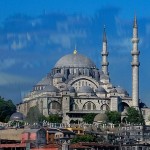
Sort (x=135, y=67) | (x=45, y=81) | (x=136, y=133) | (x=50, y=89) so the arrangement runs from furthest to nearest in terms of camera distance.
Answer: (x=45, y=81) → (x=50, y=89) → (x=135, y=67) → (x=136, y=133)

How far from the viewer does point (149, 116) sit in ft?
321

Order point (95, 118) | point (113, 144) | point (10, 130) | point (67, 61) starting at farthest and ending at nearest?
point (67, 61), point (95, 118), point (10, 130), point (113, 144)

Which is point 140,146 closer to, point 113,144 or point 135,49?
point 113,144

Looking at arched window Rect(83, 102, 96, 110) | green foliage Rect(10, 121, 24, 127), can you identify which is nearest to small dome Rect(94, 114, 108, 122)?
arched window Rect(83, 102, 96, 110)

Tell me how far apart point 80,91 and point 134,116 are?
349 inches

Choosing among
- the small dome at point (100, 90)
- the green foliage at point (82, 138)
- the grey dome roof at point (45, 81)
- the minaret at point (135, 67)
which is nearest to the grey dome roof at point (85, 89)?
the small dome at point (100, 90)

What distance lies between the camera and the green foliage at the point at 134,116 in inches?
3629

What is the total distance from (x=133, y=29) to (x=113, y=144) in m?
28.5

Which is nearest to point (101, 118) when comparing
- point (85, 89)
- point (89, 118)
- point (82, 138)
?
point (89, 118)

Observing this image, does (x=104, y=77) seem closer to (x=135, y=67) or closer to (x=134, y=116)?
(x=135, y=67)

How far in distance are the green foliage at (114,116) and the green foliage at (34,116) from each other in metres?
6.66

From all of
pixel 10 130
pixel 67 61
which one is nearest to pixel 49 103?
pixel 67 61

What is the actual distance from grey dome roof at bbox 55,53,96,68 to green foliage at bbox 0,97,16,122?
28.5 ft

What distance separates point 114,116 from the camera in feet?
305
